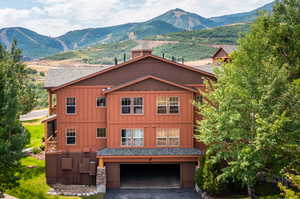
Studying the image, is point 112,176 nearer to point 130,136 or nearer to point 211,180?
point 130,136

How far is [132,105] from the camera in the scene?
80.6 feet

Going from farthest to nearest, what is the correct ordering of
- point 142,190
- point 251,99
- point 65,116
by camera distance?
point 65,116
point 142,190
point 251,99

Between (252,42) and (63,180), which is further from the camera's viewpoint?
(63,180)

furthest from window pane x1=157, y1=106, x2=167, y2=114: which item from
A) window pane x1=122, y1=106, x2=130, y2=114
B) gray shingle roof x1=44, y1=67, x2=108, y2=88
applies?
gray shingle roof x1=44, y1=67, x2=108, y2=88

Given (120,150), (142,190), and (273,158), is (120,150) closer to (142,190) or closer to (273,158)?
(142,190)

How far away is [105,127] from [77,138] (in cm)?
248

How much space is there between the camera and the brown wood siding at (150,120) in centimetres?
2452

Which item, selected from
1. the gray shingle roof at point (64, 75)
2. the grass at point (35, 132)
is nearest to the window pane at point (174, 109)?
the gray shingle roof at point (64, 75)

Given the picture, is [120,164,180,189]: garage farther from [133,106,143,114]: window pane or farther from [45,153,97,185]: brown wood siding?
[133,106,143,114]: window pane

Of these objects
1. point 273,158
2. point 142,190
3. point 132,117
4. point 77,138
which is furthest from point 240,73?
point 77,138

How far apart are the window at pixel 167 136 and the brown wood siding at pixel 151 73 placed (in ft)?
13.7

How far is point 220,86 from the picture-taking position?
734 inches

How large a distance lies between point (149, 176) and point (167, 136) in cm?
444

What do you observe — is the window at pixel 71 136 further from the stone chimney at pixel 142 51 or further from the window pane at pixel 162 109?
the stone chimney at pixel 142 51
